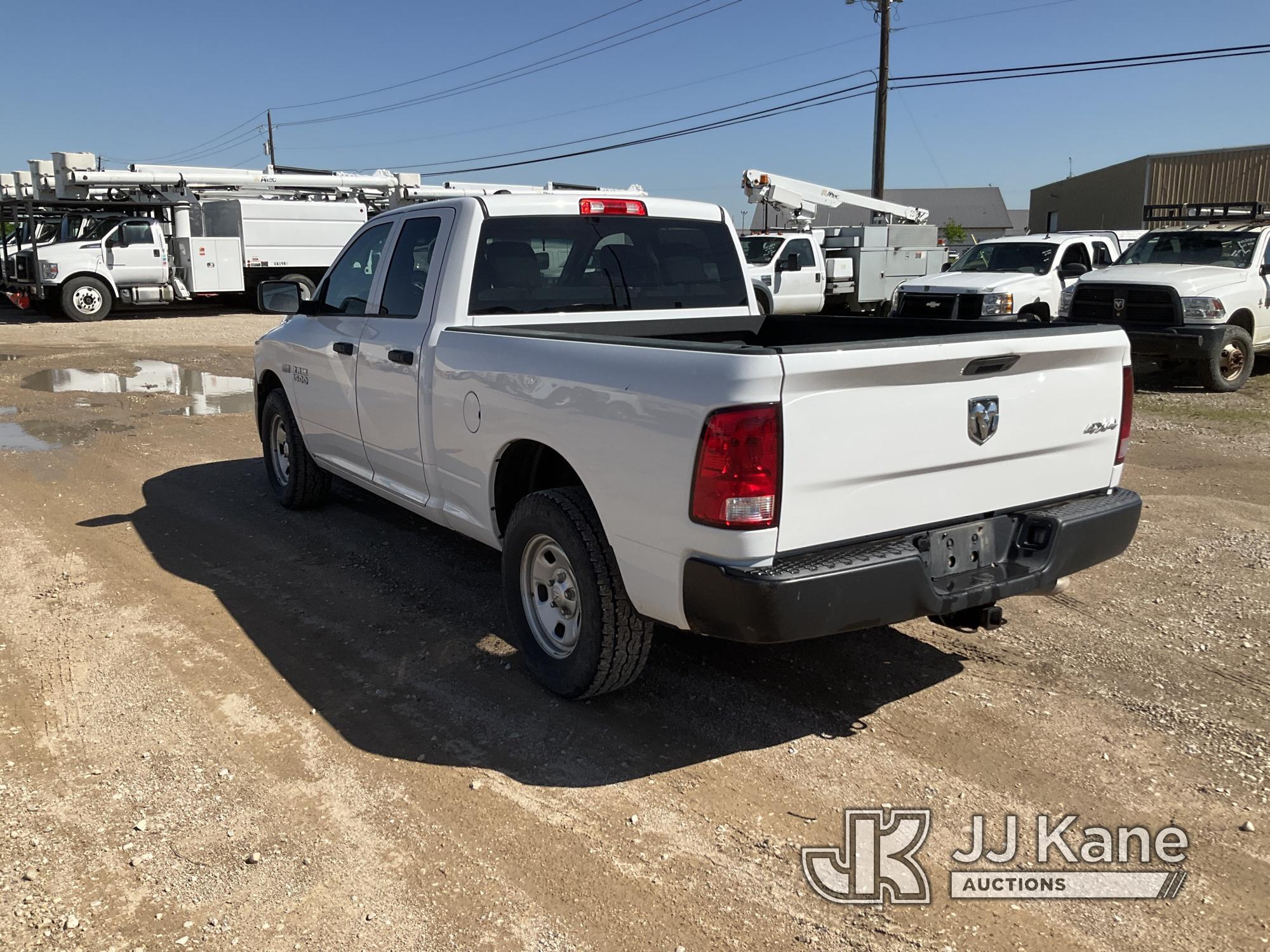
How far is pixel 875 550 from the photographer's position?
3412 millimetres

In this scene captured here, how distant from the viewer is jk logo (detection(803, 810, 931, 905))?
3010 millimetres

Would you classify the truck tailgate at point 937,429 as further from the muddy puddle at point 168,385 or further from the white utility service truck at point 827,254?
the white utility service truck at point 827,254

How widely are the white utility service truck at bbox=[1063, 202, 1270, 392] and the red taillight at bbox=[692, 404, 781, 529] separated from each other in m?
10.6

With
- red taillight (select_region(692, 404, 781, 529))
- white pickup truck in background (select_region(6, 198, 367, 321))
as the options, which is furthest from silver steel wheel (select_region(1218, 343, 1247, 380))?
white pickup truck in background (select_region(6, 198, 367, 321))

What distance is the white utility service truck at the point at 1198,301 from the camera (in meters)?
12.1

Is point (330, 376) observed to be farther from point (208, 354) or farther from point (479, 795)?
point (208, 354)

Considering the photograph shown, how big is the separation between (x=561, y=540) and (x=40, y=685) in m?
Answer: 2.39

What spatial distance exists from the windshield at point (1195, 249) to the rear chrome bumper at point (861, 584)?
36.9 feet

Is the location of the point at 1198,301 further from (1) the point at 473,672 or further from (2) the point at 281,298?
(1) the point at 473,672

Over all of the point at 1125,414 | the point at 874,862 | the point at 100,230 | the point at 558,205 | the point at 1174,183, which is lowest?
the point at 874,862

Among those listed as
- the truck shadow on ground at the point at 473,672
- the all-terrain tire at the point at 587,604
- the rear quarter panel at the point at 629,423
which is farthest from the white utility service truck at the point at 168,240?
the all-terrain tire at the point at 587,604

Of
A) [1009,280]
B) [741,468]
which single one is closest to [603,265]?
[741,468]

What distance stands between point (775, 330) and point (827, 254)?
18306mm

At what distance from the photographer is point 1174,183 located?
136ft
